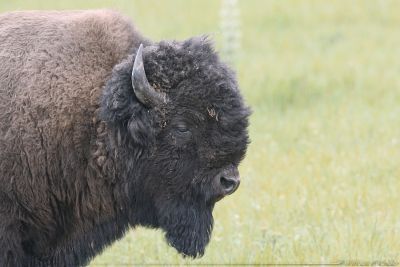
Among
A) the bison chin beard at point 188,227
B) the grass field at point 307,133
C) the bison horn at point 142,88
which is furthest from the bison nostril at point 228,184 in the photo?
the grass field at point 307,133

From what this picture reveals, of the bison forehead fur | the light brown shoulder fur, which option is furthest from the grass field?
the bison forehead fur

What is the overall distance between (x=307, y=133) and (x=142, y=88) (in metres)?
6.09

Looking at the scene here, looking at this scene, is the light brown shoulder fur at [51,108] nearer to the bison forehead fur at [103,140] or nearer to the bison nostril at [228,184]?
the bison forehead fur at [103,140]

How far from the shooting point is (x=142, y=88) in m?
5.01

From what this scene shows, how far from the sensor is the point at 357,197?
7738mm

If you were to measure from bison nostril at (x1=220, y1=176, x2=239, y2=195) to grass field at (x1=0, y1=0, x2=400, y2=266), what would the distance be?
1.34m

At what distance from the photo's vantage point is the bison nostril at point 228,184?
5062 millimetres

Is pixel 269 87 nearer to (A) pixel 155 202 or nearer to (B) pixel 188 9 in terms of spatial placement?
(B) pixel 188 9

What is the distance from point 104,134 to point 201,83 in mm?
639

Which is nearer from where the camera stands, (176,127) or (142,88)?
(142,88)

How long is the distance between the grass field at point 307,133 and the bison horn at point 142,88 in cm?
133

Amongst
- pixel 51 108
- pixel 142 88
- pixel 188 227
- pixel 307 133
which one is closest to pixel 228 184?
pixel 188 227


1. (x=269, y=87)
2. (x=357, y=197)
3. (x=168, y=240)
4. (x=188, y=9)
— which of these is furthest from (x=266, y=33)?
(x=168, y=240)

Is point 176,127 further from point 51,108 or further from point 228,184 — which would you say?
point 51,108
